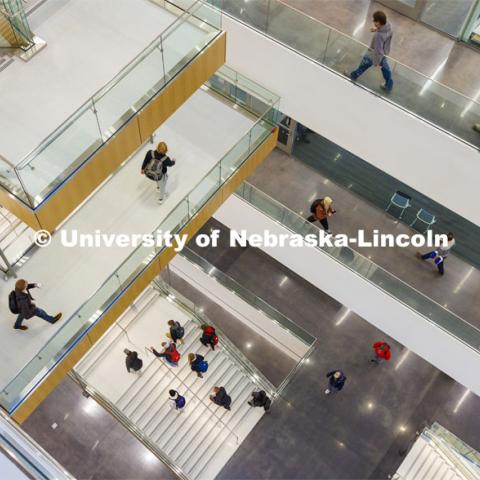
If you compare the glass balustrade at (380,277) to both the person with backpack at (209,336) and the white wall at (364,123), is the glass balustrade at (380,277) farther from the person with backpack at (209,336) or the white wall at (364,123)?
the person with backpack at (209,336)

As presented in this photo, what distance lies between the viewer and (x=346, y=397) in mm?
15781

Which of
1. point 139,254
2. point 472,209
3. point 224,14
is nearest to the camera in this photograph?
point 139,254

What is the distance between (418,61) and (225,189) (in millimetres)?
4476

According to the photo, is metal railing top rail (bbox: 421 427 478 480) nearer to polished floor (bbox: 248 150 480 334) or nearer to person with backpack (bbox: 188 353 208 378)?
polished floor (bbox: 248 150 480 334)

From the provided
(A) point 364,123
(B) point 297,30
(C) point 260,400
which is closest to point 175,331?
(C) point 260,400

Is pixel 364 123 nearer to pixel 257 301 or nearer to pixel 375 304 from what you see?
pixel 375 304

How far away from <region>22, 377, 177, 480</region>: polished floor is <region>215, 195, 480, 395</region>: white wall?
5.68 m

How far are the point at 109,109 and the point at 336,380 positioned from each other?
29.0 feet

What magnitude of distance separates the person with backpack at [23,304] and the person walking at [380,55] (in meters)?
6.67

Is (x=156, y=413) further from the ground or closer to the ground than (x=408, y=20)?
closer to the ground

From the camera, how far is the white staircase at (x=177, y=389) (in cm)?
1486

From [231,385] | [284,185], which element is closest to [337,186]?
[284,185]

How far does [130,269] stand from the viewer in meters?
10.6

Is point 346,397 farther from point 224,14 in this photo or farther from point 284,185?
point 224,14
